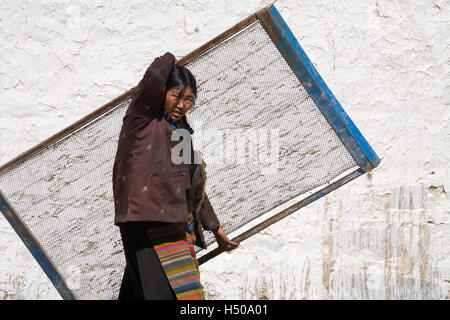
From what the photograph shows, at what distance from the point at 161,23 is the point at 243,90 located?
114cm

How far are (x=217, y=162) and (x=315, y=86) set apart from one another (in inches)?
28.4

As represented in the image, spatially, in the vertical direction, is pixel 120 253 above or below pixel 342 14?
below

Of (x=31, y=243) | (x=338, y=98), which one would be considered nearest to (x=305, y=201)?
(x=338, y=98)

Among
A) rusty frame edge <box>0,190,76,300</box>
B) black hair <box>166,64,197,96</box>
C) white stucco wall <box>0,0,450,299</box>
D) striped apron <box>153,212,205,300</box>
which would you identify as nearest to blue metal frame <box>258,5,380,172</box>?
black hair <box>166,64,197,96</box>

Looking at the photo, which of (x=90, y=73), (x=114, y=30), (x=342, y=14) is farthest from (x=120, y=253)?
→ (x=342, y=14)

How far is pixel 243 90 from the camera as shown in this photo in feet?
8.36

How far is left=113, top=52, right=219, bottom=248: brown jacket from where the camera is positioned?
6.61 feet

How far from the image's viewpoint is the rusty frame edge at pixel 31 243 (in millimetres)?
2527

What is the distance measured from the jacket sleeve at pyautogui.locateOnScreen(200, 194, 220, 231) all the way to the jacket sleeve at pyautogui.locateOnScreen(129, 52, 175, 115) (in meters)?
0.60

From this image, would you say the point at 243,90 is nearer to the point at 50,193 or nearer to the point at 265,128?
the point at 265,128

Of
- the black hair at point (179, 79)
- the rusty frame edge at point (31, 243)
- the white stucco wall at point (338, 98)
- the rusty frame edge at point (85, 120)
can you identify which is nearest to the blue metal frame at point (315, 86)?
the rusty frame edge at point (85, 120)

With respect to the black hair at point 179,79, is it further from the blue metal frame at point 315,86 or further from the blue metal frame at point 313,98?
the blue metal frame at point 315,86
